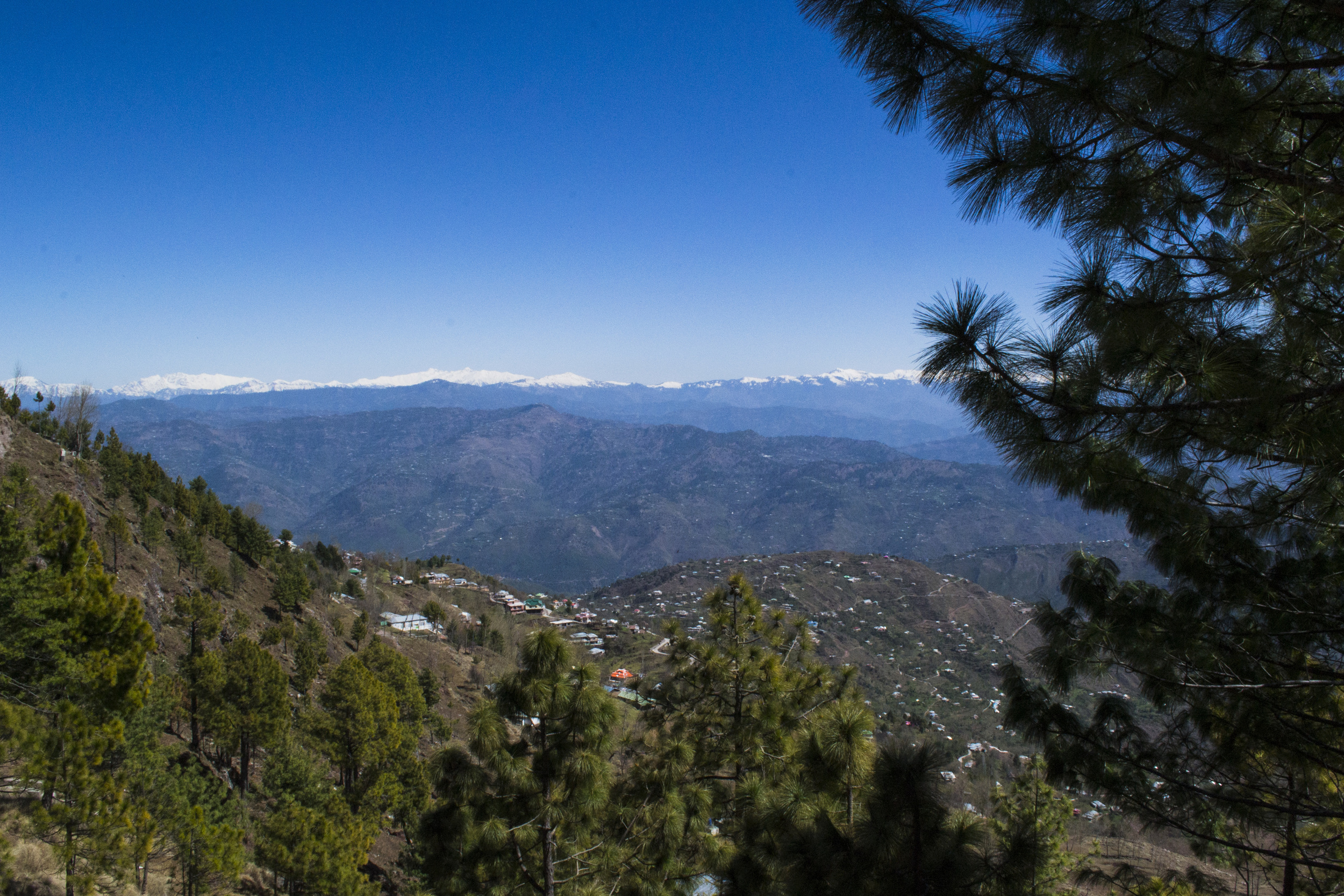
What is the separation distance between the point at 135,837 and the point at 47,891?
1.10m

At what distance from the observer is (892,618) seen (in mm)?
100500

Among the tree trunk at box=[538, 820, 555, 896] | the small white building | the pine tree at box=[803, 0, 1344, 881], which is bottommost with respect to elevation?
the small white building

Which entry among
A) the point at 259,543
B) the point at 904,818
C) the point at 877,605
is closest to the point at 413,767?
the point at 904,818

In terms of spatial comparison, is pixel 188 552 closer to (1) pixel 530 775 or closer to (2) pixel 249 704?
(2) pixel 249 704

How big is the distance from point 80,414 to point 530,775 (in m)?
57.3

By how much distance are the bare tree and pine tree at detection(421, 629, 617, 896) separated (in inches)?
2056

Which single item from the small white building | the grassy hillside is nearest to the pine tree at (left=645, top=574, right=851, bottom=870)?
the grassy hillside

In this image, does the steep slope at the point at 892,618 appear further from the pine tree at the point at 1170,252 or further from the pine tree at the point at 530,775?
the pine tree at the point at 1170,252

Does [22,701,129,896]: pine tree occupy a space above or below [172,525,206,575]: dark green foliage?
above

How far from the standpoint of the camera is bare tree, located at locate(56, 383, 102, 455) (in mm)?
42312

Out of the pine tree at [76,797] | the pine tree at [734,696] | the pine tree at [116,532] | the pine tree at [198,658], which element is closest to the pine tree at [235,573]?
the pine tree at [116,532]

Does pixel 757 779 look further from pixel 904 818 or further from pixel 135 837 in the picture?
pixel 135 837

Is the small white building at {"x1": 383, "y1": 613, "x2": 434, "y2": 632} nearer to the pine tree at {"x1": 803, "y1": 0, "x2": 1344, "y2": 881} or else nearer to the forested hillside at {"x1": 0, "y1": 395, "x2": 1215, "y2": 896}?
the forested hillside at {"x1": 0, "y1": 395, "x2": 1215, "y2": 896}

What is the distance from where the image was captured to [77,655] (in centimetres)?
927
